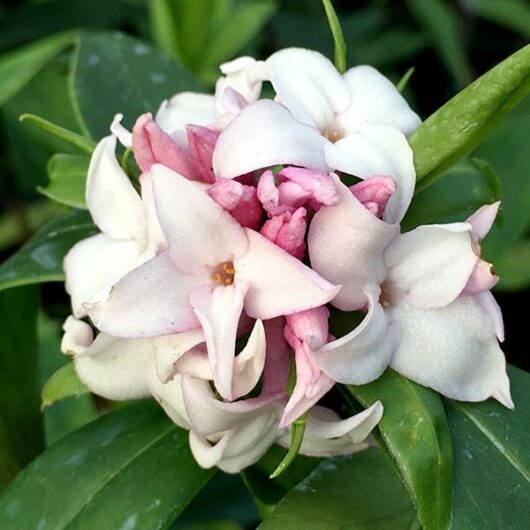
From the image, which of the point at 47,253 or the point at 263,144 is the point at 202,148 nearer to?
the point at 263,144

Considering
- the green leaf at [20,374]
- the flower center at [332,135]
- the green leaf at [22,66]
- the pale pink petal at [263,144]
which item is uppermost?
the pale pink petal at [263,144]

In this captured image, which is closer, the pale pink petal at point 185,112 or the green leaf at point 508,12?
the pale pink petal at point 185,112

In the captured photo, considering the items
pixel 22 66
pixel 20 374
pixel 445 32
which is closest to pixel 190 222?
pixel 20 374

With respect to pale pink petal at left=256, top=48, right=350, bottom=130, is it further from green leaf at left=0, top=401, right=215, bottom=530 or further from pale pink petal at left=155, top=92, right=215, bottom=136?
green leaf at left=0, top=401, right=215, bottom=530

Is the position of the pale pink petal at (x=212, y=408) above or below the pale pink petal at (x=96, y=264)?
below

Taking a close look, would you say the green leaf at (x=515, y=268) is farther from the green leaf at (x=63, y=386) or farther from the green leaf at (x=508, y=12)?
the green leaf at (x=63, y=386)

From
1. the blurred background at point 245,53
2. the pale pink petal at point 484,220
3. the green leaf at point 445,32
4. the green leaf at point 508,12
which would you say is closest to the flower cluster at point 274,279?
the pale pink petal at point 484,220

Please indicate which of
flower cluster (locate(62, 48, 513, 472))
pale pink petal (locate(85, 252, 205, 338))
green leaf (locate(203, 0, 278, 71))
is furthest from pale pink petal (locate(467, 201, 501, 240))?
green leaf (locate(203, 0, 278, 71))
